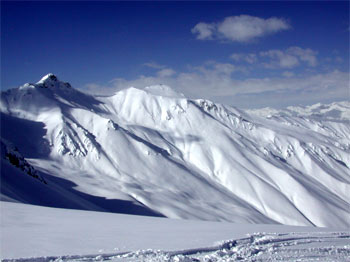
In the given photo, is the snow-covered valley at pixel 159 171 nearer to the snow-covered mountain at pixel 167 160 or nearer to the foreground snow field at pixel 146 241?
the foreground snow field at pixel 146 241

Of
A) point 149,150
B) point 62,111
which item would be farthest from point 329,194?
point 62,111

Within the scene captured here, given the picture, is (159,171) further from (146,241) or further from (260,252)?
(260,252)

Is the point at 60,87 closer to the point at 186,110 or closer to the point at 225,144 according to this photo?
the point at 186,110

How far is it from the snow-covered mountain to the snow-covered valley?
20.4 inches

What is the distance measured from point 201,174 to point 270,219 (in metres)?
36.5

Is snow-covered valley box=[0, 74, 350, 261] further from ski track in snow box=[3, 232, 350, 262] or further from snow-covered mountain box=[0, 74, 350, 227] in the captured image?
snow-covered mountain box=[0, 74, 350, 227]

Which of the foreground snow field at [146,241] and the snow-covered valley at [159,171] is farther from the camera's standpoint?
the snow-covered valley at [159,171]

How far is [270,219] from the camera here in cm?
9944

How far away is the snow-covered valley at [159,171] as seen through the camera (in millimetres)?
14320

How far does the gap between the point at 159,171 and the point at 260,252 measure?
100965mm

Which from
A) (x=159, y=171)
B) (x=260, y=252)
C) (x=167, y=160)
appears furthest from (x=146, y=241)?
(x=167, y=160)

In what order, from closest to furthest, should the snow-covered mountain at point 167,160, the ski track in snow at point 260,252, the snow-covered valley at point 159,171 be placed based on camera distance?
the ski track in snow at point 260,252, the snow-covered valley at point 159,171, the snow-covered mountain at point 167,160

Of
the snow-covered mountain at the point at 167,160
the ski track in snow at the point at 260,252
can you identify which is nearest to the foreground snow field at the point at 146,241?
the ski track in snow at the point at 260,252

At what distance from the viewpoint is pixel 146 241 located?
40.6 feet
